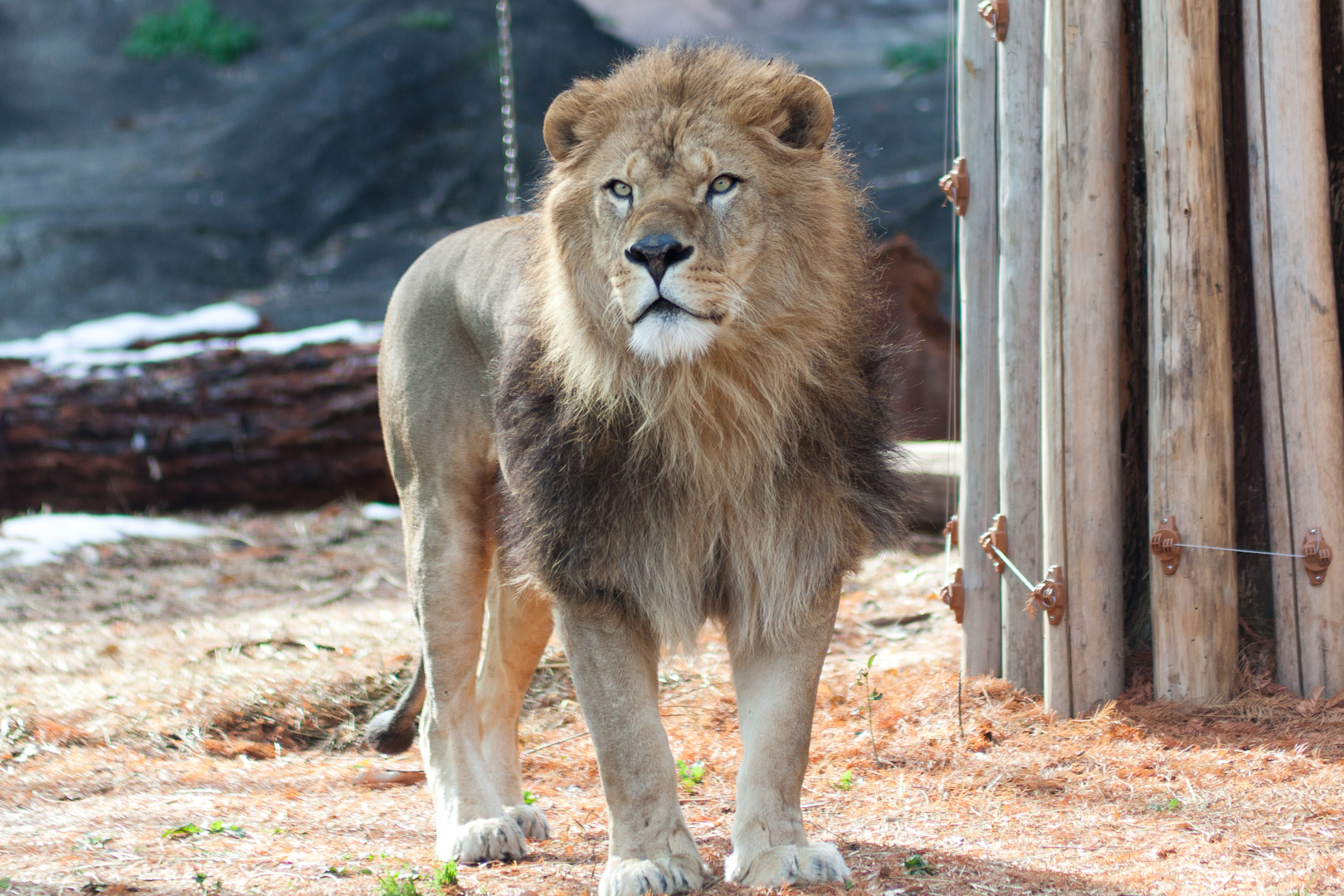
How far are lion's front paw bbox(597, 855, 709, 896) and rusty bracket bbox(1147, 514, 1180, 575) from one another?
1.87m

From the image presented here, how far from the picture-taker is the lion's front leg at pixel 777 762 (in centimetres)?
289

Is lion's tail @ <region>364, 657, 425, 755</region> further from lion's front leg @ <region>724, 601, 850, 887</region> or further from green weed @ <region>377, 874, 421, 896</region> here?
lion's front leg @ <region>724, 601, 850, 887</region>

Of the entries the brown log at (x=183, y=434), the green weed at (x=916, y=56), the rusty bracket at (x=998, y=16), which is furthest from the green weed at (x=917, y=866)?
the green weed at (x=916, y=56)

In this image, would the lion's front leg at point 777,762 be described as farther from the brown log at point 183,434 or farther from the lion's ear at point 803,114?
the brown log at point 183,434

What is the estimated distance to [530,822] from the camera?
375 centimetres

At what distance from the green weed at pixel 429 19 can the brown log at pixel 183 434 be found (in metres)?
12.2

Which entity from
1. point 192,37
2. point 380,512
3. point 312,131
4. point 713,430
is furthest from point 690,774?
point 192,37

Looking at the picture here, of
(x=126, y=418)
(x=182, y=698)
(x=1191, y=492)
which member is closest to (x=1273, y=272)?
(x=1191, y=492)

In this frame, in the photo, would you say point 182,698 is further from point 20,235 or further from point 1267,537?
point 20,235

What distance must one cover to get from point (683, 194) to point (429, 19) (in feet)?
60.6

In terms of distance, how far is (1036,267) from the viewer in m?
4.29

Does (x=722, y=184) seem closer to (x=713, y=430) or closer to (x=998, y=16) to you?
(x=713, y=430)

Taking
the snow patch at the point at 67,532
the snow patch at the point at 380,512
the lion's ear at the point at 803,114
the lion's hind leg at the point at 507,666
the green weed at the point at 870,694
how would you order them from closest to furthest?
the lion's ear at the point at 803,114 → the lion's hind leg at the point at 507,666 → the green weed at the point at 870,694 → the snow patch at the point at 67,532 → the snow patch at the point at 380,512

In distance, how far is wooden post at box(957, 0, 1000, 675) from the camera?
4570 mm
